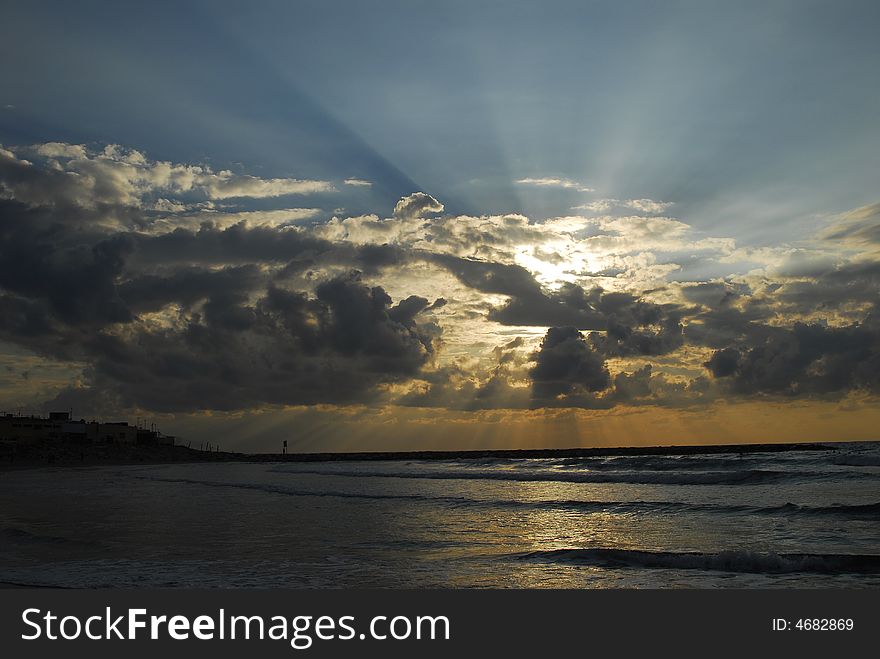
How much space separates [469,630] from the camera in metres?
10.2

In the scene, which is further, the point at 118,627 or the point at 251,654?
the point at 118,627

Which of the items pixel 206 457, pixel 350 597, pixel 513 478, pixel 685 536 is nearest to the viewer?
pixel 350 597

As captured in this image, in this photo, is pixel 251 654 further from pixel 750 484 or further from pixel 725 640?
pixel 750 484

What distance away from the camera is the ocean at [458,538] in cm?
1466

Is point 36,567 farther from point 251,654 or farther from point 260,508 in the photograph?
point 260,508

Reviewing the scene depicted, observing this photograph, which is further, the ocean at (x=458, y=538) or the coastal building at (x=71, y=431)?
the coastal building at (x=71, y=431)

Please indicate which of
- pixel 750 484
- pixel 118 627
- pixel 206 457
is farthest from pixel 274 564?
pixel 206 457

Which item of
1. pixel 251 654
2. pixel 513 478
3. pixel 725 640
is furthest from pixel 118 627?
pixel 513 478

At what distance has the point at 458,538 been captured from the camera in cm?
2027

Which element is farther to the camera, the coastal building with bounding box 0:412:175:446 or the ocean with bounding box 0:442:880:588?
the coastal building with bounding box 0:412:175:446

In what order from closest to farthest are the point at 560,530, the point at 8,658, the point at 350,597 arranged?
1. the point at 8,658
2. the point at 350,597
3. the point at 560,530

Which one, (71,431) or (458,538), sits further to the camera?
(71,431)

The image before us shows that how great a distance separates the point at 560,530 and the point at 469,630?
1228 centimetres

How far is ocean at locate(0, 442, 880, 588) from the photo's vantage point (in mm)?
14656
